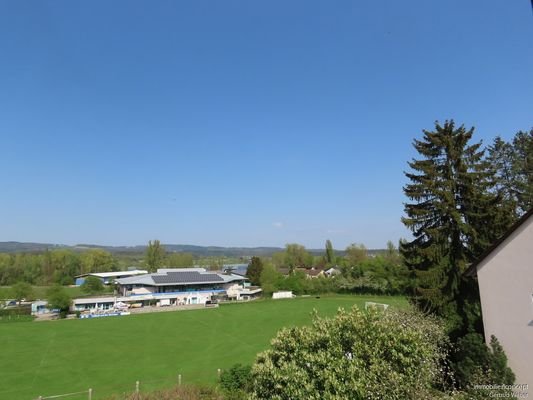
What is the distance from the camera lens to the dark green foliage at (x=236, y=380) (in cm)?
1580

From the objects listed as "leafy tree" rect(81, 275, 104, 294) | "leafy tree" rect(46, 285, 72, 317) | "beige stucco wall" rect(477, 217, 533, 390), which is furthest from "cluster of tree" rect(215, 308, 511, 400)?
"leafy tree" rect(81, 275, 104, 294)

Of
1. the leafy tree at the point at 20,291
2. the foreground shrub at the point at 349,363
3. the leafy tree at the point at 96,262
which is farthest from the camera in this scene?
the leafy tree at the point at 96,262

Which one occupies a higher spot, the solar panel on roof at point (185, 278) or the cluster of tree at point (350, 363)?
the cluster of tree at point (350, 363)

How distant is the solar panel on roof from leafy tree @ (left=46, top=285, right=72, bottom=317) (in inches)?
640

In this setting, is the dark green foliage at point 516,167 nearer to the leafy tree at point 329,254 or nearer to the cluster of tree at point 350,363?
the cluster of tree at point 350,363

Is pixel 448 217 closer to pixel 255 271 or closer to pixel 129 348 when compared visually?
pixel 129 348

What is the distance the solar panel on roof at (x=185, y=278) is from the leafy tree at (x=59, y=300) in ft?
53.3

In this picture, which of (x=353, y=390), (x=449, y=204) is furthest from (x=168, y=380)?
(x=449, y=204)

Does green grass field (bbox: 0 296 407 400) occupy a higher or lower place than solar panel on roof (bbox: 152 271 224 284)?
lower

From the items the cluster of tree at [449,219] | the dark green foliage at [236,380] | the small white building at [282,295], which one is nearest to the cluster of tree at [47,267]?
the small white building at [282,295]

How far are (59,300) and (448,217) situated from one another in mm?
54373

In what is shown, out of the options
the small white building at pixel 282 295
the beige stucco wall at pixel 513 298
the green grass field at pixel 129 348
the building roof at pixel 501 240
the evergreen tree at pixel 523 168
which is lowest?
the small white building at pixel 282 295

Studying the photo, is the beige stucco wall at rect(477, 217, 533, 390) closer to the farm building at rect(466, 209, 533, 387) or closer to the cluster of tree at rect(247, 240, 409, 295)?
the farm building at rect(466, 209, 533, 387)

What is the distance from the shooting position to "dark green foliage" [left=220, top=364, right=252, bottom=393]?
51.9ft
